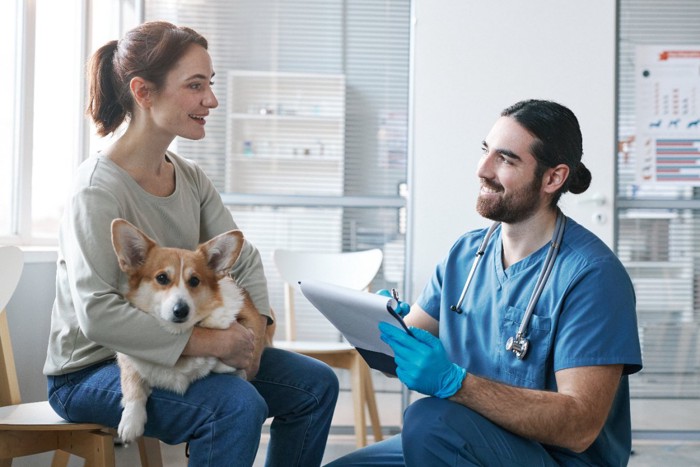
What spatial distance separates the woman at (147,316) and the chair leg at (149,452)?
1.36 feet

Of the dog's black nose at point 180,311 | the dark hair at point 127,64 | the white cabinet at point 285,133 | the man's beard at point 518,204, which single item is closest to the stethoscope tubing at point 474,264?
the man's beard at point 518,204

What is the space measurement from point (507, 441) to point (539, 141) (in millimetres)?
A: 677

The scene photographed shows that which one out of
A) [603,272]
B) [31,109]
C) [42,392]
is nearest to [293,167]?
[31,109]

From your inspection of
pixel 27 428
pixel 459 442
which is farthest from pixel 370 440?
pixel 459 442

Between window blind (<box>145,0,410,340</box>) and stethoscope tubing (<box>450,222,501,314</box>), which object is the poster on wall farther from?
stethoscope tubing (<box>450,222,501,314</box>)

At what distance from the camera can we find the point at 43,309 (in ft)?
8.57

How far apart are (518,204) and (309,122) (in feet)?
6.80

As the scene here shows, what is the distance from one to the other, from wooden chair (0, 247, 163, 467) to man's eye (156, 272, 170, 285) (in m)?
0.38

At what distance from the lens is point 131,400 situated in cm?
160

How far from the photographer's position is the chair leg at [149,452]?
2.12 metres

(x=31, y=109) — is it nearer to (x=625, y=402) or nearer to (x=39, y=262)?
(x=39, y=262)

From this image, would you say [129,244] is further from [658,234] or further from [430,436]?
[658,234]

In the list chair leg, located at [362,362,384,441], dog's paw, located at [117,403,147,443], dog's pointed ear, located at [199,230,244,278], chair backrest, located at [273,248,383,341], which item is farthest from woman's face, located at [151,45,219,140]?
chair leg, located at [362,362,384,441]

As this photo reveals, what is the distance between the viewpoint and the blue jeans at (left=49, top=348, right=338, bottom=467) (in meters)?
1.60
